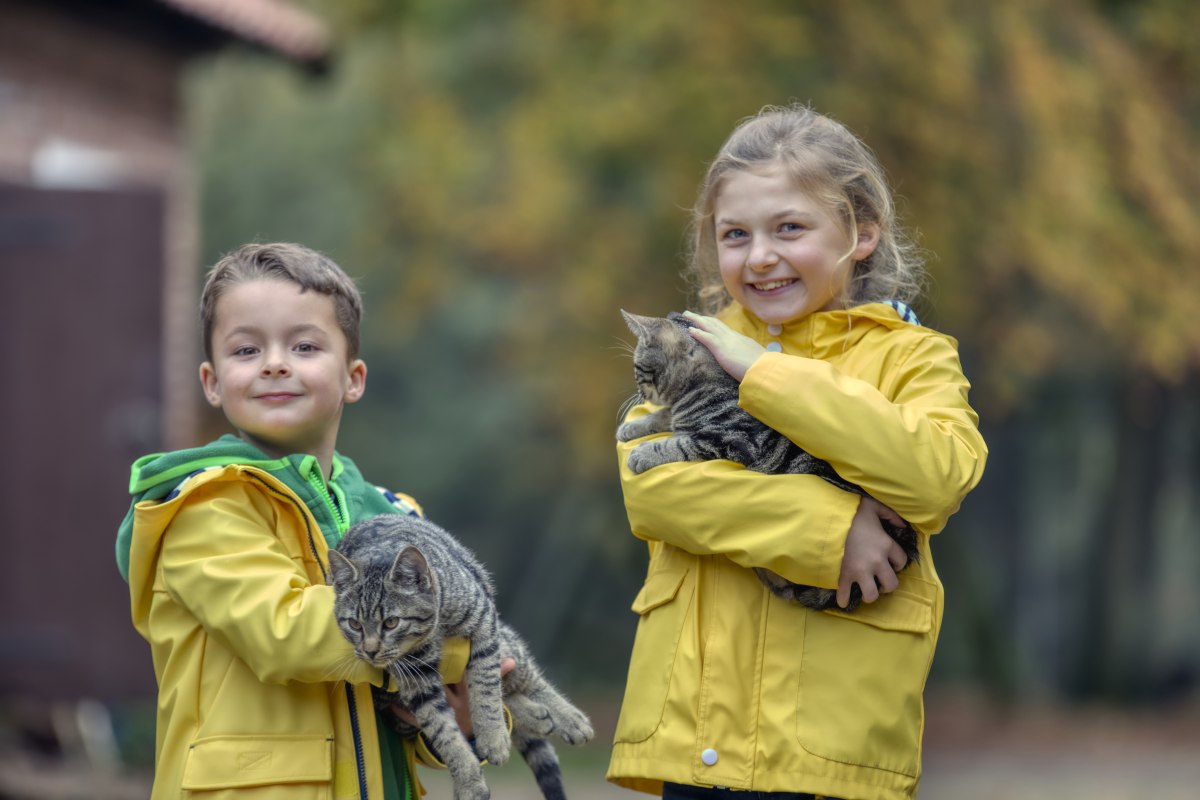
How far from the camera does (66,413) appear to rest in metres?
7.44

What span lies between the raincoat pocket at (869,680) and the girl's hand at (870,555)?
6 centimetres

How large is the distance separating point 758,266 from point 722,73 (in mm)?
7224

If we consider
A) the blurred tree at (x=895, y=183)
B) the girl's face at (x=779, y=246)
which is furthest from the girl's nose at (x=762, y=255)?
the blurred tree at (x=895, y=183)

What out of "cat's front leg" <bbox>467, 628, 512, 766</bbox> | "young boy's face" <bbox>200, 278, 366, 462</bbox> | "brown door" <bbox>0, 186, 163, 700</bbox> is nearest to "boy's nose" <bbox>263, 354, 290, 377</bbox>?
"young boy's face" <bbox>200, 278, 366, 462</bbox>

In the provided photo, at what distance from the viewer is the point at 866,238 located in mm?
3242

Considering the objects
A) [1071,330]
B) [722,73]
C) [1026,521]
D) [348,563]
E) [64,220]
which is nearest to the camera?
[348,563]

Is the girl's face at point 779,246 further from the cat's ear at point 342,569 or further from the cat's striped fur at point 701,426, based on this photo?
the cat's ear at point 342,569

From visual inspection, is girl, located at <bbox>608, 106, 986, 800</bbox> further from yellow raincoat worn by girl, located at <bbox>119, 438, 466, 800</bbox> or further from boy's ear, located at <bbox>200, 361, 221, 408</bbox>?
boy's ear, located at <bbox>200, 361, 221, 408</bbox>

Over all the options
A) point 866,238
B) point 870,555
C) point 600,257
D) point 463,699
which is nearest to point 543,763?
point 463,699

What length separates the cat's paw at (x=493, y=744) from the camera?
297 centimetres

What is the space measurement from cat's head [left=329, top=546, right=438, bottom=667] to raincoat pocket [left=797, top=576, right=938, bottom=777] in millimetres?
822

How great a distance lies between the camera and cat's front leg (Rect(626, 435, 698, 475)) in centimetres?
311

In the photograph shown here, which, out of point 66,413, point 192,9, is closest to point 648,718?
point 66,413

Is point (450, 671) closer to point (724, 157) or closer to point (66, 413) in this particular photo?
point (724, 157)
